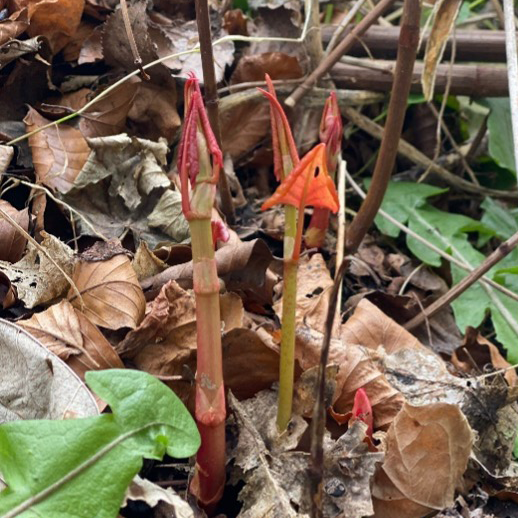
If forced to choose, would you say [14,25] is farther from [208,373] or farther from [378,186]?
[208,373]

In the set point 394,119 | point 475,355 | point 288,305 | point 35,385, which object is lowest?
point 475,355

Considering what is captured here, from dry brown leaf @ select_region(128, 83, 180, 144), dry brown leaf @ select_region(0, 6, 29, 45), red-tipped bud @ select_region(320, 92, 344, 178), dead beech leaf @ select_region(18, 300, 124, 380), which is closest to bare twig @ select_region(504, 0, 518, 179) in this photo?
red-tipped bud @ select_region(320, 92, 344, 178)

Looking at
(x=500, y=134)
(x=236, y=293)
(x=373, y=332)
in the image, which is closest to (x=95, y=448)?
(x=236, y=293)

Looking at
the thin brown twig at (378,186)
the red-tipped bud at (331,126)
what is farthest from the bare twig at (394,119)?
the red-tipped bud at (331,126)

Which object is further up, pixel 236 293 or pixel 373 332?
pixel 236 293

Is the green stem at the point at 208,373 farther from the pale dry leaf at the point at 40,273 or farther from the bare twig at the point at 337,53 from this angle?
the bare twig at the point at 337,53

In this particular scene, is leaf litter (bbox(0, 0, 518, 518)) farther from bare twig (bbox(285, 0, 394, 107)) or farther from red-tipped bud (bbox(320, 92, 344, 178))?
red-tipped bud (bbox(320, 92, 344, 178))

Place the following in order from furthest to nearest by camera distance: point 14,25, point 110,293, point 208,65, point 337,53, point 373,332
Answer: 1. point 337,53
2. point 14,25
3. point 373,332
4. point 208,65
5. point 110,293

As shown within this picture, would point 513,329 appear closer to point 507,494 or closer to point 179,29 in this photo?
point 507,494
